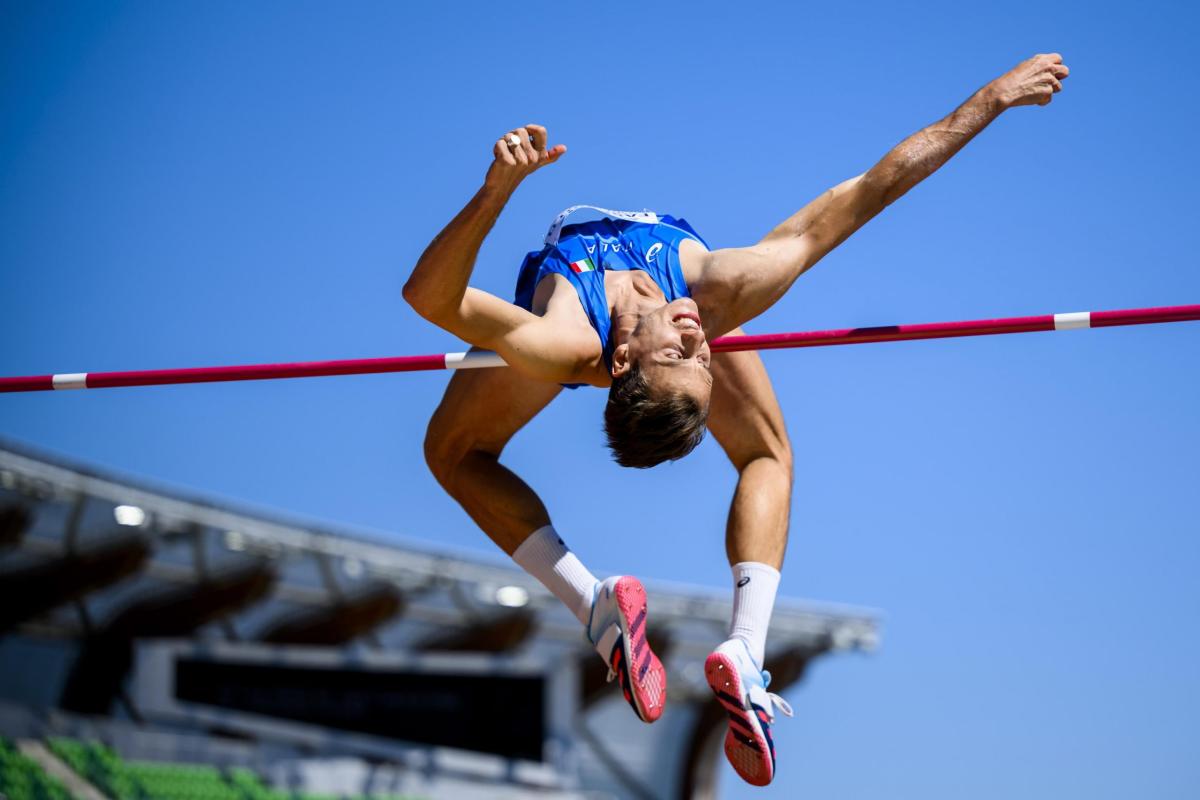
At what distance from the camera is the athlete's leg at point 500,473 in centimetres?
520

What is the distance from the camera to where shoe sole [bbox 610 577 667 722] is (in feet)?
15.9

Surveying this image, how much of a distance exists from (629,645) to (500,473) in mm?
808

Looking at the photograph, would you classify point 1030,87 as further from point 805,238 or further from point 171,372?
point 171,372

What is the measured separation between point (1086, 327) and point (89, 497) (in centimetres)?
1310

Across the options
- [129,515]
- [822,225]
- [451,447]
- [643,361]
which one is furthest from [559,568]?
[129,515]

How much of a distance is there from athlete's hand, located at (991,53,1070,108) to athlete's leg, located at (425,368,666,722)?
1.78 meters

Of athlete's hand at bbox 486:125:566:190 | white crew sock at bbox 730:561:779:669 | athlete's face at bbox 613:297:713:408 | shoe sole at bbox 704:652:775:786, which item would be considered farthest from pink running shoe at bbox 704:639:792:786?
athlete's hand at bbox 486:125:566:190

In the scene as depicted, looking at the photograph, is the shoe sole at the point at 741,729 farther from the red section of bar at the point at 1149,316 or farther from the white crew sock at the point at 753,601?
the red section of bar at the point at 1149,316

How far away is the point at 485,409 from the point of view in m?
5.25

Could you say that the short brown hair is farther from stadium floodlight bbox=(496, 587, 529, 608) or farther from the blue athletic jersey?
stadium floodlight bbox=(496, 587, 529, 608)

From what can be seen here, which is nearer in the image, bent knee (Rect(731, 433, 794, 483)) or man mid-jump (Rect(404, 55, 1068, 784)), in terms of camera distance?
man mid-jump (Rect(404, 55, 1068, 784))

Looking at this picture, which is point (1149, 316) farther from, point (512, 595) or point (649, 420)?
point (512, 595)

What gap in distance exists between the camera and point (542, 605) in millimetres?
20141

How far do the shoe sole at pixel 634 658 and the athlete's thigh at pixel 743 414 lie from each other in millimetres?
657
